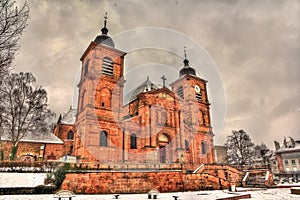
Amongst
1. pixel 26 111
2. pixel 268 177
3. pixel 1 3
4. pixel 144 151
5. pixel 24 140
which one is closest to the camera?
pixel 1 3

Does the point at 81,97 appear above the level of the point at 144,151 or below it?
above

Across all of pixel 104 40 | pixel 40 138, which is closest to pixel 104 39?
pixel 104 40

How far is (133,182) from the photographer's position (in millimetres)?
17594

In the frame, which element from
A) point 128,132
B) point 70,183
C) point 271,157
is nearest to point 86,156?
point 128,132

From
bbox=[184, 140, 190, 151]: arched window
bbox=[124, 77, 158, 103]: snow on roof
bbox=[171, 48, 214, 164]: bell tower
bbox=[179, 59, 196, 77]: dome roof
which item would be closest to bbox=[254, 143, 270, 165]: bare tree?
bbox=[171, 48, 214, 164]: bell tower

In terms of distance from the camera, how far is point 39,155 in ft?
98.5

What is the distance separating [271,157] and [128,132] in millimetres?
45376

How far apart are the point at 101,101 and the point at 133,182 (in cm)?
1371

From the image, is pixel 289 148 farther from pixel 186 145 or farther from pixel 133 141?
pixel 133 141

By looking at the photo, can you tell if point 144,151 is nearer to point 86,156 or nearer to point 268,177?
point 86,156

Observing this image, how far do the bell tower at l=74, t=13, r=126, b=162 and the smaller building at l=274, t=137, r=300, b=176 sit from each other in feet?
125

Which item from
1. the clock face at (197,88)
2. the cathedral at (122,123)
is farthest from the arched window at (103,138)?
the clock face at (197,88)

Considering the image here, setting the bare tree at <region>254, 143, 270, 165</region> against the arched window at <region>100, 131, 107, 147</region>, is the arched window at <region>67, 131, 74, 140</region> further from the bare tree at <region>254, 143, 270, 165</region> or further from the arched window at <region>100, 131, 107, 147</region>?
the bare tree at <region>254, 143, 270, 165</region>

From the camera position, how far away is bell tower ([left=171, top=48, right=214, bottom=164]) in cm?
3384
